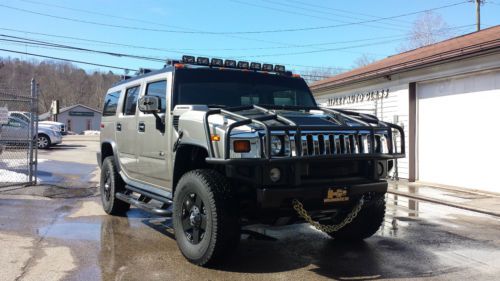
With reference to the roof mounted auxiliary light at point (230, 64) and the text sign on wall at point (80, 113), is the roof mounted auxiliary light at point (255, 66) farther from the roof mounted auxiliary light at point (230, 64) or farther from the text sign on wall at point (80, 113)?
the text sign on wall at point (80, 113)

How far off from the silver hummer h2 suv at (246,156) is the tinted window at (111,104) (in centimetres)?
123

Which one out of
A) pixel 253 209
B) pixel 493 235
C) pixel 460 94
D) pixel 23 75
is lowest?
pixel 493 235

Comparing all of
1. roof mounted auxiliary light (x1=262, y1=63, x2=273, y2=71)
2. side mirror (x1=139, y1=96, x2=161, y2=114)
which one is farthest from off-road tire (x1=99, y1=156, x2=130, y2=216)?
roof mounted auxiliary light (x1=262, y1=63, x2=273, y2=71)

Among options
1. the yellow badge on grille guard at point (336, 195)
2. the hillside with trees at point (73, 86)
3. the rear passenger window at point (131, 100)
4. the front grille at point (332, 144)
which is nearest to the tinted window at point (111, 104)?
the rear passenger window at point (131, 100)

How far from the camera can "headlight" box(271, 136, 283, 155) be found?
15.0 ft

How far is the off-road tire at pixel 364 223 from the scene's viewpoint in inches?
233

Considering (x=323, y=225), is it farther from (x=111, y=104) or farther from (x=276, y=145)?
(x=111, y=104)

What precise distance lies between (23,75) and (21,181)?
31.6 m

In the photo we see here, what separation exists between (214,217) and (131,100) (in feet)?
10.8

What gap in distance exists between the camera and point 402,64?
14.0m

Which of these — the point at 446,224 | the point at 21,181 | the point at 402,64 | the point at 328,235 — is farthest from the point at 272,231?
Result: the point at 402,64

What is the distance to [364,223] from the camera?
6.09 m

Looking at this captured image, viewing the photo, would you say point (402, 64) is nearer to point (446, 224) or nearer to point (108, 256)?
point (446, 224)

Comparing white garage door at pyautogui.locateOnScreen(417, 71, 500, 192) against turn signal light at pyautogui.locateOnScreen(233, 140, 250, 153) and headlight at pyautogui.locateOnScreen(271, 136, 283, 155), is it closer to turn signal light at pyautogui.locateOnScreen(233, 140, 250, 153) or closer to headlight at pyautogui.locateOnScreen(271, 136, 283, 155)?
headlight at pyautogui.locateOnScreen(271, 136, 283, 155)
